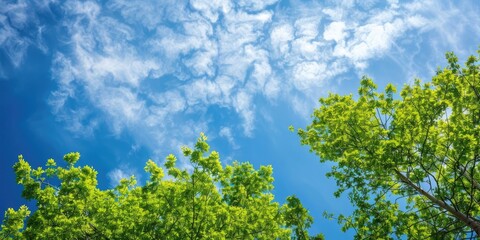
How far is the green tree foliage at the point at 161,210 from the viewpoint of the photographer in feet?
43.8

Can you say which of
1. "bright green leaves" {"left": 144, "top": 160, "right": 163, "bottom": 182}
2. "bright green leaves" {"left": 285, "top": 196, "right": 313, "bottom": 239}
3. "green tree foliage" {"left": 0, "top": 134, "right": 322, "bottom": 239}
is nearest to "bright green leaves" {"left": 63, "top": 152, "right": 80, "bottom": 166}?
"green tree foliage" {"left": 0, "top": 134, "right": 322, "bottom": 239}

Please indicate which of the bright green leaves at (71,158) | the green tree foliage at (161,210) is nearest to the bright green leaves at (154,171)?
the green tree foliage at (161,210)

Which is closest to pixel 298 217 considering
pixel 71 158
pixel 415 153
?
pixel 415 153

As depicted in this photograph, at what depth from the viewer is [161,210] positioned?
13.5 m

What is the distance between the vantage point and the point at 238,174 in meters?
16.6

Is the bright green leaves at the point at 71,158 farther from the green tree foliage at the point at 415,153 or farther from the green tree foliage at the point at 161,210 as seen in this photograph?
the green tree foliage at the point at 415,153

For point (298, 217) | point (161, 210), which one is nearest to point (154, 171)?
point (161, 210)

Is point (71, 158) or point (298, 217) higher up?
point (71, 158)

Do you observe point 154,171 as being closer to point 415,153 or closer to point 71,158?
point 71,158

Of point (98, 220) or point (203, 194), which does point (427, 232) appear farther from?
point (98, 220)

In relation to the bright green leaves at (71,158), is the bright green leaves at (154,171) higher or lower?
lower

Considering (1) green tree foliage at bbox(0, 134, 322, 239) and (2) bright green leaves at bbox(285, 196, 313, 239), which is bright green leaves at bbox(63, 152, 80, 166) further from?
(2) bright green leaves at bbox(285, 196, 313, 239)

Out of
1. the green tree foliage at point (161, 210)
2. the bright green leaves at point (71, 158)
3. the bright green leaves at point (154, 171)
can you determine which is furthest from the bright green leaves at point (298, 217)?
the bright green leaves at point (71, 158)

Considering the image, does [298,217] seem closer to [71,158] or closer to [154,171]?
[154,171]
